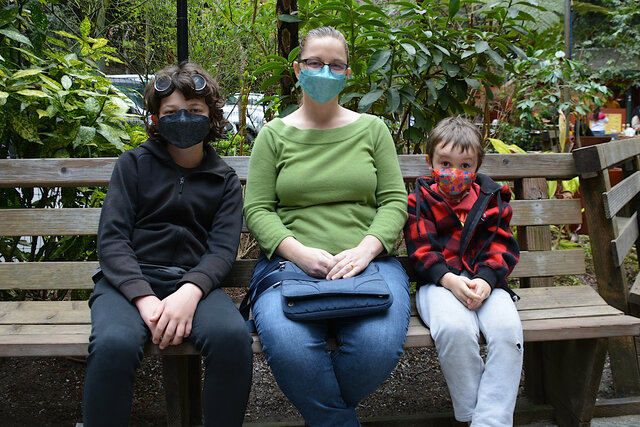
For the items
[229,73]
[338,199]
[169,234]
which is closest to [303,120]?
[338,199]

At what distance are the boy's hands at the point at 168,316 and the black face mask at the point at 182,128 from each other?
Answer: 63 cm

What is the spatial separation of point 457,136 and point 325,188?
23.9 inches

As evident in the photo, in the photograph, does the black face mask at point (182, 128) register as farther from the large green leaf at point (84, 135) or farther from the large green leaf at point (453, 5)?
the large green leaf at point (453, 5)

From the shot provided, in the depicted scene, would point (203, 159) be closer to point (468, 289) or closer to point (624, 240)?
point (468, 289)

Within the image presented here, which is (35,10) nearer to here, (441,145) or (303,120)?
(303,120)

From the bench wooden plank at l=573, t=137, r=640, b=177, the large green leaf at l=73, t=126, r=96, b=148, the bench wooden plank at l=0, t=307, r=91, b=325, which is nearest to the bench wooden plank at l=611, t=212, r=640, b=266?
the bench wooden plank at l=573, t=137, r=640, b=177

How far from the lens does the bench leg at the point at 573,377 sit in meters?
2.41

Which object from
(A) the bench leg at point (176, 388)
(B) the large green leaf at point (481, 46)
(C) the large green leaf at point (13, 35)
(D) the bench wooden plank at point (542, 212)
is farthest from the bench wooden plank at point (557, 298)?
(C) the large green leaf at point (13, 35)

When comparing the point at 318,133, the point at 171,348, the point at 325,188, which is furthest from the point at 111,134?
the point at 171,348

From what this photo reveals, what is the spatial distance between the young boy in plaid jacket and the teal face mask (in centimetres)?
49

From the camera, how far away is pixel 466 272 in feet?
7.64

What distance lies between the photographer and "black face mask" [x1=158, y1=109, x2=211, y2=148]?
90.1 inches

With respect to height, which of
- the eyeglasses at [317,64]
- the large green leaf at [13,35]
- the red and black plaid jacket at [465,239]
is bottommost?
the red and black plaid jacket at [465,239]

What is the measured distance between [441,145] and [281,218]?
76cm
